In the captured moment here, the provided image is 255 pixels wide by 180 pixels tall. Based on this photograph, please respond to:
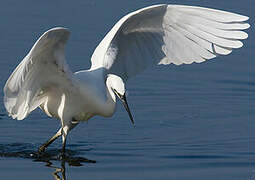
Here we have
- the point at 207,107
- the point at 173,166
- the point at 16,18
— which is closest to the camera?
the point at 173,166

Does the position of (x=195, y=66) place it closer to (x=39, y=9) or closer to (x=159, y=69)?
(x=159, y=69)

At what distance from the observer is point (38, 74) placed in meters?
8.03

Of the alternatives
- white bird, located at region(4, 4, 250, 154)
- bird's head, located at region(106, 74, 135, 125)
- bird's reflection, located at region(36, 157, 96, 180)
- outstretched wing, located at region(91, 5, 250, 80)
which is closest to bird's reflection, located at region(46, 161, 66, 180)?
bird's reflection, located at region(36, 157, 96, 180)

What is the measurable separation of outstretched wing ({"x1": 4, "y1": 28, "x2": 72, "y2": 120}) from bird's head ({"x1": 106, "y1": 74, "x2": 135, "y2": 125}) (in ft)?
1.29

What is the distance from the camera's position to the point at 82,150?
30.0ft

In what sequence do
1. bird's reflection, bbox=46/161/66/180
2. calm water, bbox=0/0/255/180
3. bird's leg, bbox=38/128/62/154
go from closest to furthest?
bird's reflection, bbox=46/161/66/180 < calm water, bbox=0/0/255/180 < bird's leg, bbox=38/128/62/154

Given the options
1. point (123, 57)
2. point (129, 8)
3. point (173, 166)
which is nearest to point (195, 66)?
point (129, 8)

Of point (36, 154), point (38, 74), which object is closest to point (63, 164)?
point (36, 154)

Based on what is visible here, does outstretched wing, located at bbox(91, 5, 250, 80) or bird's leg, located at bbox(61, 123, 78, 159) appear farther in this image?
bird's leg, located at bbox(61, 123, 78, 159)

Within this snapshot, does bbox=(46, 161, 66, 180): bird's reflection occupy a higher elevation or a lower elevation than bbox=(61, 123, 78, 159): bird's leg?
lower

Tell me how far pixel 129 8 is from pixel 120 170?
5082 mm

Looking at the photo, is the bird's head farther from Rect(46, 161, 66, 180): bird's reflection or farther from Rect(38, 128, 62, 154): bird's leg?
Rect(38, 128, 62, 154): bird's leg

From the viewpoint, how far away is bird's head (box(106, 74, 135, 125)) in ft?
25.9

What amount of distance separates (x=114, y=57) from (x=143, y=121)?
1433 millimetres
